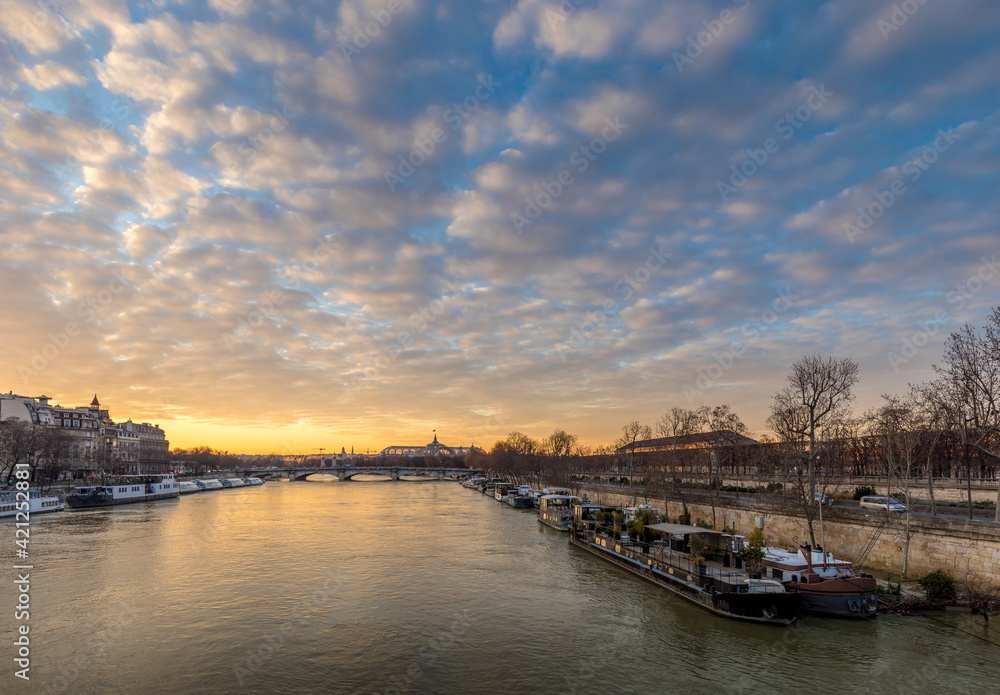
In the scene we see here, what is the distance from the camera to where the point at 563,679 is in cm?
2266

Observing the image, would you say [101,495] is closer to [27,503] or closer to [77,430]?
[27,503]

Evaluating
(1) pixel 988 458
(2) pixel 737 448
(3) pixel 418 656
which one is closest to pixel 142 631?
(3) pixel 418 656

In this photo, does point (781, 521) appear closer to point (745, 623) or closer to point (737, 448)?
point (745, 623)

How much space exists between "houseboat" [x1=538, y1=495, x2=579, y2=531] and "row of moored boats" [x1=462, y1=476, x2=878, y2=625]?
20.5 metres

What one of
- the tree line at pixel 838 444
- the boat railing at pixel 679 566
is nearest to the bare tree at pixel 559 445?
the tree line at pixel 838 444

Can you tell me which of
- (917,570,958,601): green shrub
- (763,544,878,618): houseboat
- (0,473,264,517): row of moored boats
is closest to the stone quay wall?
(917,570,958,601): green shrub

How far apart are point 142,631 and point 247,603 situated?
20.2 feet

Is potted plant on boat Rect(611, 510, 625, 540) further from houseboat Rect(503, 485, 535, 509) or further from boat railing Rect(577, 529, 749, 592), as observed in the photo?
houseboat Rect(503, 485, 535, 509)

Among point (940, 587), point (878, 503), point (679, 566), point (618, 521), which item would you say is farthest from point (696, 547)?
point (878, 503)

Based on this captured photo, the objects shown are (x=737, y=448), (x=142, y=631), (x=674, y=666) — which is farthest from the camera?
(x=737, y=448)

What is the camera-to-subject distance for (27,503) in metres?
72.1

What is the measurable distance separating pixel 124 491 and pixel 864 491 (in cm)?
12432

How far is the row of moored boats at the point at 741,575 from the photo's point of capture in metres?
29.5

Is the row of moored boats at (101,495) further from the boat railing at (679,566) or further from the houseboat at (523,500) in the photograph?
the houseboat at (523,500)
